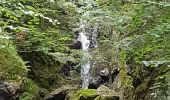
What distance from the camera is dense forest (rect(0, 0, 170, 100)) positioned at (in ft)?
10.1

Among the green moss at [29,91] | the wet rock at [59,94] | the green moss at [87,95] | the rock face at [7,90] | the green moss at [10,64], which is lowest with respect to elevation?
the wet rock at [59,94]

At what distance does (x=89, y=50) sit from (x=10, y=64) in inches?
83.7

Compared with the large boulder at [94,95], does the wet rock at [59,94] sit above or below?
below

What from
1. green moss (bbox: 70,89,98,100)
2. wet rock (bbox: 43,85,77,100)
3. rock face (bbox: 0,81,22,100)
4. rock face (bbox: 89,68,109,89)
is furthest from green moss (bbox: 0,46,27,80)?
rock face (bbox: 89,68,109,89)

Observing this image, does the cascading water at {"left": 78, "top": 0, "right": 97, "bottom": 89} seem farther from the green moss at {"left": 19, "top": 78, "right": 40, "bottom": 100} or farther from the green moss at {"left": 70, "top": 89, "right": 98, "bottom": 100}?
the green moss at {"left": 70, "top": 89, "right": 98, "bottom": 100}

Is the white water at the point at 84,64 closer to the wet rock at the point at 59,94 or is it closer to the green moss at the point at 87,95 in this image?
the wet rock at the point at 59,94

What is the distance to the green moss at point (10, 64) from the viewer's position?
25.7ft

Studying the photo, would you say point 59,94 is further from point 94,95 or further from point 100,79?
point 94,95

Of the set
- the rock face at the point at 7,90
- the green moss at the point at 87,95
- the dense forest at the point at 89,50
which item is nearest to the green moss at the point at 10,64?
the dense forest at the point at 89,50

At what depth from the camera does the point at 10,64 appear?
7977 mm

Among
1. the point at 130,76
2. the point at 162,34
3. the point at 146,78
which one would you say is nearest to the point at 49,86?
the point at 130,76

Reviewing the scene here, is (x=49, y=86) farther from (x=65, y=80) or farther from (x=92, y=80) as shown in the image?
(x=92, y=80)

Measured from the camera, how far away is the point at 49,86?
10.7 metres

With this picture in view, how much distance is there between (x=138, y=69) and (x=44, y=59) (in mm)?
5652
